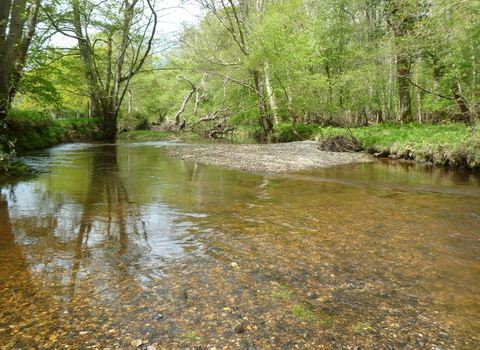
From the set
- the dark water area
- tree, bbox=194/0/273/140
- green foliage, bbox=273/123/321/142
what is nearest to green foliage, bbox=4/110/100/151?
the dark water area

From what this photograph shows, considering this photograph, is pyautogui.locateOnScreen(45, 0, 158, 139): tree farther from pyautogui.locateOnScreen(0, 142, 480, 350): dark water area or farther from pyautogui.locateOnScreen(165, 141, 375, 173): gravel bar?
pyautogui.locateOnScreen(0, 142, 480, 350): dark water area

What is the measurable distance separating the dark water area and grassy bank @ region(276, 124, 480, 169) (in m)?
5.26

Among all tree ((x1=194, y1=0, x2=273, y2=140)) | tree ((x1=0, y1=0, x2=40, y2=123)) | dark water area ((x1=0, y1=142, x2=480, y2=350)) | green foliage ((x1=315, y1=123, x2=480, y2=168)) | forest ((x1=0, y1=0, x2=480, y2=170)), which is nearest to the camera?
dark water area ((x1=0, y1=142, x2=480, y2=350))

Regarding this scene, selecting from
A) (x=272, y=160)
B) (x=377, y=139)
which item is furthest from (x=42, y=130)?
(x=377, y=139)

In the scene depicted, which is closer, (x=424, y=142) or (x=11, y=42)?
(x=11, y=42)

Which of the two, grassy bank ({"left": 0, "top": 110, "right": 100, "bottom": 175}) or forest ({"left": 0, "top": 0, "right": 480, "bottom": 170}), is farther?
forest ({"left": 0, "top": 0, "right": 480, "bottom": 170})

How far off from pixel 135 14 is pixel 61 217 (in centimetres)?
1805

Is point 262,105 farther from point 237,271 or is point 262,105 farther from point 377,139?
point 237,271

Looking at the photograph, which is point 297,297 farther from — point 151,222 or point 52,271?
point 151,222

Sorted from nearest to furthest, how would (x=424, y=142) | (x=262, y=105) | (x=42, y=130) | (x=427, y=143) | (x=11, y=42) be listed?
(x=11, y=42) → (x=427, y=143) → (x=424, y=142) → (x=42, y=130) → (x=262, y=105)

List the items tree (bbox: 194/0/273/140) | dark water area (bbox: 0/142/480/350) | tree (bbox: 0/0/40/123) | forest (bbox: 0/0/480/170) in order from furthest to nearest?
tree (bbox: 194/0/273/140), forest (bbox: 0/0/480/170), tree (bbox: 0/0/40/123), dark water area (bbox: 0/142/480/350)

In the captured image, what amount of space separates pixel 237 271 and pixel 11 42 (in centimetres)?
1142

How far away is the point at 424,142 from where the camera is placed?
39.5ft

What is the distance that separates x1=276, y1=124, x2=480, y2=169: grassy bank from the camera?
10106 millimetres
